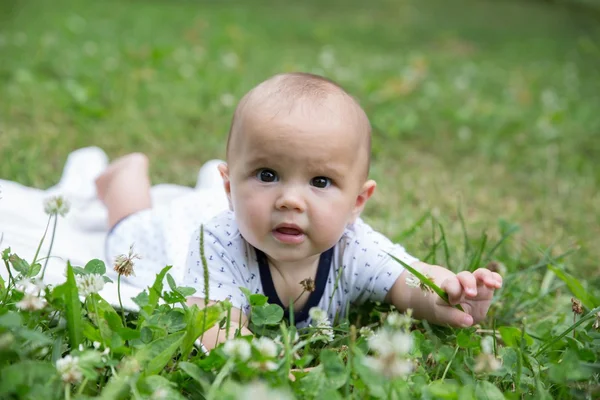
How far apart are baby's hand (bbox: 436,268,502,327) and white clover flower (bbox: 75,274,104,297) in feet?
2.66

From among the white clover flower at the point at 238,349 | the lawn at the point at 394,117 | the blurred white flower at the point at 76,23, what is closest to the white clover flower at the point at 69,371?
the white clover flower at the point at 238,349

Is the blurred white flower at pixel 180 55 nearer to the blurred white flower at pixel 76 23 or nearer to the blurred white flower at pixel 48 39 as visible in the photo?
the blurred white flower at pixel 48 39

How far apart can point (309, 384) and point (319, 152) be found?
54 cm

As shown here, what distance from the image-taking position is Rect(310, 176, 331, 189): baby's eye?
62.5 inches

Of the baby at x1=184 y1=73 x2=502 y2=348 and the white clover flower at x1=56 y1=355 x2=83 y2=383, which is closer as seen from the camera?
the white clover flower at x1=56 y1=355 x2=83 y2=383

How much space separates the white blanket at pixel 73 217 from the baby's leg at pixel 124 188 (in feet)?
0.32

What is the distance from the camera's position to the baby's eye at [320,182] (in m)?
1.59

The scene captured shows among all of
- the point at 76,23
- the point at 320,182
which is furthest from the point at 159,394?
the point at 76,23

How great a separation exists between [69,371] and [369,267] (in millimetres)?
905

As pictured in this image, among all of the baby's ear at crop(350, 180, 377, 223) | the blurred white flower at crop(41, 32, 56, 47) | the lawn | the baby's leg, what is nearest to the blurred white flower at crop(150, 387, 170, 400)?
the baby's ear at crop(350, 180, 377, 223)

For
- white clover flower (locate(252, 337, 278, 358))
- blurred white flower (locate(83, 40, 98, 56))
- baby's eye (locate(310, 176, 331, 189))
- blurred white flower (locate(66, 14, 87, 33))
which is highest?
blurred white flower (locate(66, 14, 87, 33))

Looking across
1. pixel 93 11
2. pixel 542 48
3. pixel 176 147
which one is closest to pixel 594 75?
pixel 542 48

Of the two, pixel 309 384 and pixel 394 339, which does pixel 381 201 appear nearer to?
pixel 309 384

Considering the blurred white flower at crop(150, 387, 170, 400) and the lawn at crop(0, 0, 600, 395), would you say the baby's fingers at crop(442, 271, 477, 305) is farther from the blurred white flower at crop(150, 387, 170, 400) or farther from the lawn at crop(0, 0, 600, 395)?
the blurred white flower at crop(150, 387, 170, 400)
